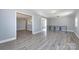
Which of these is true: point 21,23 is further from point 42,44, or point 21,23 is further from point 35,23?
point 42,44

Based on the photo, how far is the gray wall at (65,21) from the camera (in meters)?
12.9

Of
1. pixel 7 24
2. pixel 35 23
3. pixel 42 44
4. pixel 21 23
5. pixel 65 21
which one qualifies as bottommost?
pixel 42 44

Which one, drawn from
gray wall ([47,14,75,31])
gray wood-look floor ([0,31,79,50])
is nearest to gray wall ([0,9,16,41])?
gray wood-look floor ([0,31,79,50])

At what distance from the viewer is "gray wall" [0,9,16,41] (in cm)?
530

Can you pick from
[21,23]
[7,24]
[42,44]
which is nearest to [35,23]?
[7,24]

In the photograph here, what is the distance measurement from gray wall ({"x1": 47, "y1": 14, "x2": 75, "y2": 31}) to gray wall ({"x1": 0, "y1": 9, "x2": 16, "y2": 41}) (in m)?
8.58

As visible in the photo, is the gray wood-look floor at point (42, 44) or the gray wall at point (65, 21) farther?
the gray wall at point (65, 21)

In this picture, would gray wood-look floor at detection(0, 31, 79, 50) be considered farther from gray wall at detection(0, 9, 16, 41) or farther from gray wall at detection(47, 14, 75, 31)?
gray wall at detection(47, 14, 75, 31)

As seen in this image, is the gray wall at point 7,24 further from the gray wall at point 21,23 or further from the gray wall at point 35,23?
the gray wall at point 21,23

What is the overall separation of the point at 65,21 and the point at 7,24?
9539 mm

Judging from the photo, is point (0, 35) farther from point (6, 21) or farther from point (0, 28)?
point (6, 21)

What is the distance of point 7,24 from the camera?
18.7ft

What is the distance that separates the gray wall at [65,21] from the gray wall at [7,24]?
28.1 ft

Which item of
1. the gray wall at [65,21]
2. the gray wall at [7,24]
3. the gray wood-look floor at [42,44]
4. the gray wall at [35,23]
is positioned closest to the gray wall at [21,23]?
the gray wall at [65,21]
